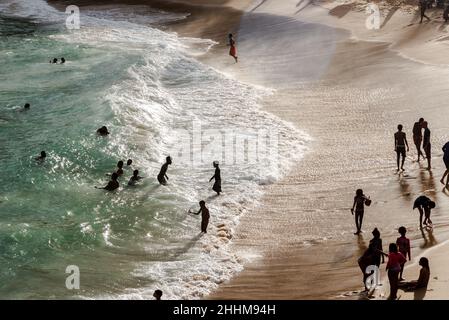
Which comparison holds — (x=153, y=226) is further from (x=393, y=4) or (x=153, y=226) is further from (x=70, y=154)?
(x=393, y=4)

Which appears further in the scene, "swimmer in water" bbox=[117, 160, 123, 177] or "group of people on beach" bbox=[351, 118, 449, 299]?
"swimmer in water" bbox=[117, 160, 123, 177]

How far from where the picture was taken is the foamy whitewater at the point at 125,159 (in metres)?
14.2

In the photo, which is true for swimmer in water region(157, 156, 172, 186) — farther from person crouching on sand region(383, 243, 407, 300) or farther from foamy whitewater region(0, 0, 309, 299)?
person crouching on sand region(383, 243, 407, 300)

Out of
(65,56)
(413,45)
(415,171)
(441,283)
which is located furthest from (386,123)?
(65,56)

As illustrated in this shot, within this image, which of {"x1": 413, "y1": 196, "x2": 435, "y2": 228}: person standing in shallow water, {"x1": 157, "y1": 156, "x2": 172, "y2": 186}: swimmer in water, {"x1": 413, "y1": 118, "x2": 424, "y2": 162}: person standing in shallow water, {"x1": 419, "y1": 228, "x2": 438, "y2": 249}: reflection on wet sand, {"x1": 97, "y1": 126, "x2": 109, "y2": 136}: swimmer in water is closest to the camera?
{"x1": 419, "y1": 228, "x2": 438, "y2": 249}: reflection on wet sand

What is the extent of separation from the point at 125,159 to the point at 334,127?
7114 mm

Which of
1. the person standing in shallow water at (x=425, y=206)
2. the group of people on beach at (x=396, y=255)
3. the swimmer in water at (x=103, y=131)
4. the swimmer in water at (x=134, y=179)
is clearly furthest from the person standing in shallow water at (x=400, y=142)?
the swimmer in water at (x=103, y=131)

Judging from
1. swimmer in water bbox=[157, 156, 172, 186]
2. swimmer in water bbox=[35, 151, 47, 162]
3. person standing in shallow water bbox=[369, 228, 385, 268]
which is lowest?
person standing in shallow water bbox=[369, 228, 385, 268]
